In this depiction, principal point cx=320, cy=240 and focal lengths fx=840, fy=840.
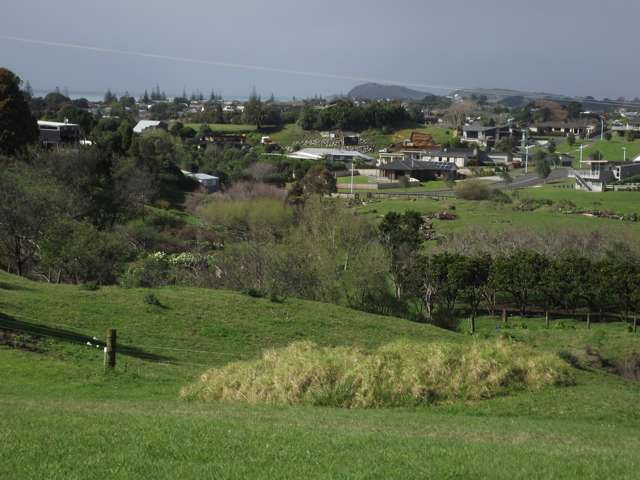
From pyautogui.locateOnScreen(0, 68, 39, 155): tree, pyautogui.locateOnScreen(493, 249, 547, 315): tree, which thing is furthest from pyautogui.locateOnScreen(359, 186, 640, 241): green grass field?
pyautogui.locateOnScreen(0, 68, 39, 155): tree

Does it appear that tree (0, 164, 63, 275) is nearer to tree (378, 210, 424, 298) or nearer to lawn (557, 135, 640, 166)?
tree (378, 210, 424, 298)

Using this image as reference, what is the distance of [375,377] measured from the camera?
47.0ft

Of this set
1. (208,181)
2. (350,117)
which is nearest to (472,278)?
(208,181)

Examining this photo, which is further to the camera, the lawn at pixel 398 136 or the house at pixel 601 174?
the lawn at pixel 398 136

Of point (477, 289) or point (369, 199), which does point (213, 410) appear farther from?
point (369, 199)

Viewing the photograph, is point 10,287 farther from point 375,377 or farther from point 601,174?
point 601,174

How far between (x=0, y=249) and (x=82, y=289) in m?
9.50

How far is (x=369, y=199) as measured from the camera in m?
68.7

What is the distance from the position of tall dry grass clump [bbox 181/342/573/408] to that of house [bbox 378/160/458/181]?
69.3 meters

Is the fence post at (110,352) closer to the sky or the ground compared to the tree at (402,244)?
closer to the sky

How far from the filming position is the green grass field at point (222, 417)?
315 inches

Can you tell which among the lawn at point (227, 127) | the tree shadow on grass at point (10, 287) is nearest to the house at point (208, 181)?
the tree shadow on grass at point (10, 287)

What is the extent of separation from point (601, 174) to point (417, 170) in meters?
18.1

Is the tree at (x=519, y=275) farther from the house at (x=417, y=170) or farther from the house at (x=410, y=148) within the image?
the house at (x=410, y=148)
